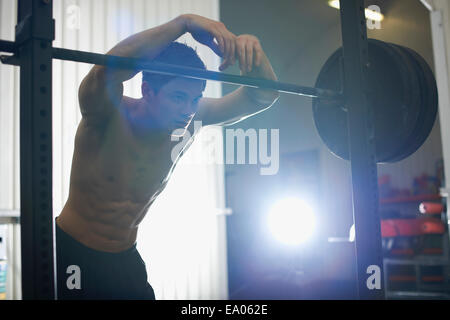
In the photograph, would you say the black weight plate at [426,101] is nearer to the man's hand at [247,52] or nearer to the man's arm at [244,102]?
the man's arm at [244,102]

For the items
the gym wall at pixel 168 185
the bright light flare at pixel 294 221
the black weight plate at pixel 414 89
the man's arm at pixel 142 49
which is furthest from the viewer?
the bright light flare at pixel 294 221

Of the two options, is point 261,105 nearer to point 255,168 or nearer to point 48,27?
point 48,27

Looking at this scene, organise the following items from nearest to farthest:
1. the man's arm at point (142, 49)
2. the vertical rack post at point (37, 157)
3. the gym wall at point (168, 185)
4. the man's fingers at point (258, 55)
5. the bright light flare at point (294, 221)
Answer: the vertical rack post at point (37, 157) → the man's arm at point (142, 49) → the man's fingers at point (258, 55) → the gym wall at point (168, 185) → the bright light flare at point (294, 221)

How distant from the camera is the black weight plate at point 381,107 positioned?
156 cm

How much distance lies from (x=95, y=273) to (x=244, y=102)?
0.78m

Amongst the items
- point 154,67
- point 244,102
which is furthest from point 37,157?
point 244,102

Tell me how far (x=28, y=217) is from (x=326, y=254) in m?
5.97

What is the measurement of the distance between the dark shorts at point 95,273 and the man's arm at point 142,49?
0.50 m

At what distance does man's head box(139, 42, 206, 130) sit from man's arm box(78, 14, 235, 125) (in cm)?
26

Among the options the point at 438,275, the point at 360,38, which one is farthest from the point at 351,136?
the point at 438,275

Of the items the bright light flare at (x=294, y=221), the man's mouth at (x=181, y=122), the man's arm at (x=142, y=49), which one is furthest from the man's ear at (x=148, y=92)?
the bright light flare at (x=294, y=221)

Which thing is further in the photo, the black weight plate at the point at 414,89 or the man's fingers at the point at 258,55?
the black weight plate at the point at 414,89

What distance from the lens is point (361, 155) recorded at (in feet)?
4.81

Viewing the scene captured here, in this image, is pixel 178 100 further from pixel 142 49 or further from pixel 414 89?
pixel 414 89
